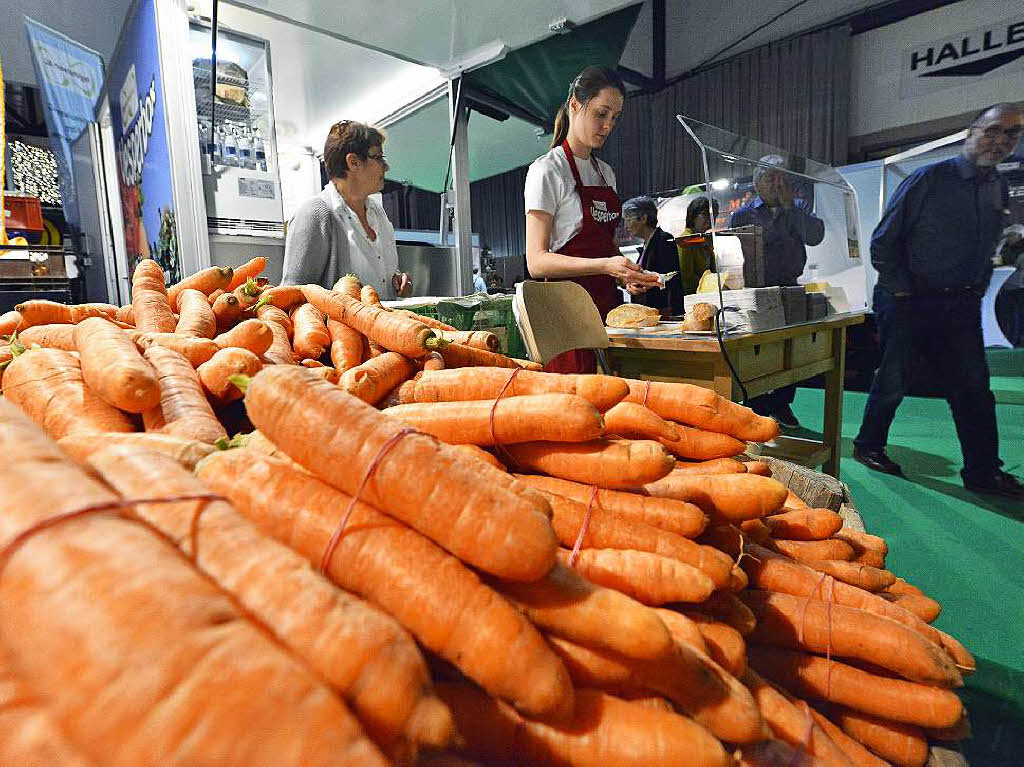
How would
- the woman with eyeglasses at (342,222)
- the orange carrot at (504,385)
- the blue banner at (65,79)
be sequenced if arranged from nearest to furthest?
the orange carrot at (504,385) → the woman with eyeglasses at (342,222) → the blue banner at (65,79)

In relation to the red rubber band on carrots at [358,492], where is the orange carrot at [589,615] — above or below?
below

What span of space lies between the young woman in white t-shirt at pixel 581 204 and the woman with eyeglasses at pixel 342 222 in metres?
0.82

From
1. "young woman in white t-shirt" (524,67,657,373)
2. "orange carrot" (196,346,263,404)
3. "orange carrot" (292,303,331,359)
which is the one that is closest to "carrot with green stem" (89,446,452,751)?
"orange carrot" (196,346,263,404)

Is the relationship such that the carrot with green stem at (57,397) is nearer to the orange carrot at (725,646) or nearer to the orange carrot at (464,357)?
the orange carrot at (464,357)

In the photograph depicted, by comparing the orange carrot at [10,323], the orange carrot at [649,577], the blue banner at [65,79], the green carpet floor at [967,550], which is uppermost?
the blue banner at [65,79]

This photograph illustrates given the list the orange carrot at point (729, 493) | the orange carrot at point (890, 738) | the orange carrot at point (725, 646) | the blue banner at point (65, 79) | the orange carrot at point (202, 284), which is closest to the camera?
the orange carrot at point (725, 646)

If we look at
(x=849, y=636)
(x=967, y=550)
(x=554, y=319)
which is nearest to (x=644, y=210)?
(x=554, y=319)

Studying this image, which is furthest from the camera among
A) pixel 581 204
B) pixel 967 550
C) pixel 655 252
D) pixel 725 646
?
pixel 655 252

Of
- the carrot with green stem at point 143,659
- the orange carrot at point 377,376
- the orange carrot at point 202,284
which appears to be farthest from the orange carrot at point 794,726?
the orange carrot at point 202,284

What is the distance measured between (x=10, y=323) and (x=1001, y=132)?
15.2 feet

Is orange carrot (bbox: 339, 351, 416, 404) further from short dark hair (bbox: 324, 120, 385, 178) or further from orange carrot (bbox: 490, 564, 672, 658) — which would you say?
short dark hair (bbox: 324, 120, 385, 178)

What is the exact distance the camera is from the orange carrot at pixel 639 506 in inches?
35.4

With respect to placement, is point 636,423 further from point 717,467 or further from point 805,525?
point 805,525

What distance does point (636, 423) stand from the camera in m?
1.07
